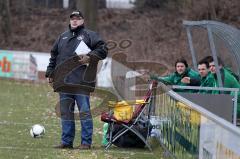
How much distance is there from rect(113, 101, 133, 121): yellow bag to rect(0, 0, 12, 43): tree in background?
34957 mm

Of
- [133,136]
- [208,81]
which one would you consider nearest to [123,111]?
[133,136]

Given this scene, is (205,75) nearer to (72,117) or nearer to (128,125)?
(128,125)

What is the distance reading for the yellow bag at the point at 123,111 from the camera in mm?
11336

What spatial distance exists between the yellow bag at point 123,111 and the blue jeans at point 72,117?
1.56ft

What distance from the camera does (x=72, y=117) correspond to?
11289 mm

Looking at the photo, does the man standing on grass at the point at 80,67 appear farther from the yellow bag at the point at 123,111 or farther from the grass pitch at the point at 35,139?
the yellow bag at the point at 123,111

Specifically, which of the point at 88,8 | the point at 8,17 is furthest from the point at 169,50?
the point at 8,17

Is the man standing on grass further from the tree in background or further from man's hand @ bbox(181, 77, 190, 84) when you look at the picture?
the tree in background

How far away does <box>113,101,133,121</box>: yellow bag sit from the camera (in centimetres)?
1134

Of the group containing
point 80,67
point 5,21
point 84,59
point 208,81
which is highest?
point 5,21

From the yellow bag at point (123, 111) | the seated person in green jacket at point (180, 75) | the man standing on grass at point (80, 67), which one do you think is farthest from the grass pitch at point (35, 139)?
the seated person in green jacket at point (180, 75)

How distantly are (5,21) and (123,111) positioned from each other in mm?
35604

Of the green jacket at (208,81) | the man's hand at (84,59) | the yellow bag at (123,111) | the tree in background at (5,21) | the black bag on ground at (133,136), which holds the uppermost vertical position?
the tree in background at (5,21)

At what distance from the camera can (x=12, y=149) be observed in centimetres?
1095
